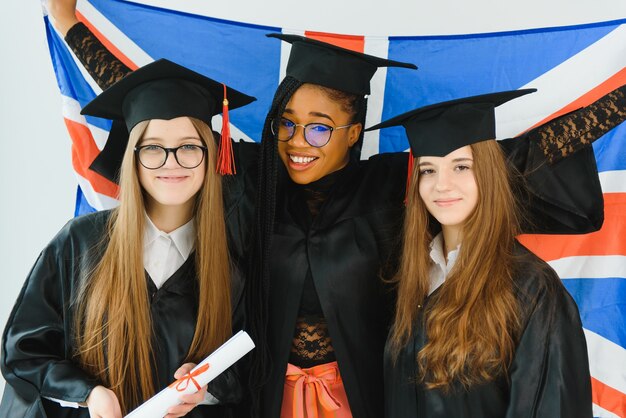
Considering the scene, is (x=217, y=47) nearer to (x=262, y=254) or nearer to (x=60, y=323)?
(x=262, y=254)

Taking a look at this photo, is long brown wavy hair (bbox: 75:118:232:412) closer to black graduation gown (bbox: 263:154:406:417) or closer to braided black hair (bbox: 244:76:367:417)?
braided black hair (bbox: 244:76:367:417)

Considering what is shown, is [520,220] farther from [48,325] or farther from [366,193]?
[48,325]

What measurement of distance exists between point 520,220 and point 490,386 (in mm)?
616

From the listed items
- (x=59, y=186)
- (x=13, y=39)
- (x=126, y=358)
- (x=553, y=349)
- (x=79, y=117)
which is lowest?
(x=126, y=358)

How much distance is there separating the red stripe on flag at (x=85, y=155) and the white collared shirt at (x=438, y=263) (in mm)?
1495

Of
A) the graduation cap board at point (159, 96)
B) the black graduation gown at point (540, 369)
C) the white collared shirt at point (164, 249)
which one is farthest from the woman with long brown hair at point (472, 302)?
the white collared shirt at point (164, 249)

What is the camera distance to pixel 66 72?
2.89 m

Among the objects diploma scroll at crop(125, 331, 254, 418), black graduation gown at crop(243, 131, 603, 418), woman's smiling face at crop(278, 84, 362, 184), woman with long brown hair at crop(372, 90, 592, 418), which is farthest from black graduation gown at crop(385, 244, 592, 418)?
woman's smiling face at crop(278, 84, 362, 184)

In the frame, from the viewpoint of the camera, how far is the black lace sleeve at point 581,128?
2.26 metres

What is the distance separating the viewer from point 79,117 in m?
2.92

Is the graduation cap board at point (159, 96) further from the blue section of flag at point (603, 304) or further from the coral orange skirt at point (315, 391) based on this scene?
the blue section of flag at point (603, 304)

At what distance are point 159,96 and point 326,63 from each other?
62 centimetres

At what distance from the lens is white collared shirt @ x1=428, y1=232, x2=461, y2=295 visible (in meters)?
2.20

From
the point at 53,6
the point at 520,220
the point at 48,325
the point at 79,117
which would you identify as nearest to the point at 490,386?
the point at 520,220
